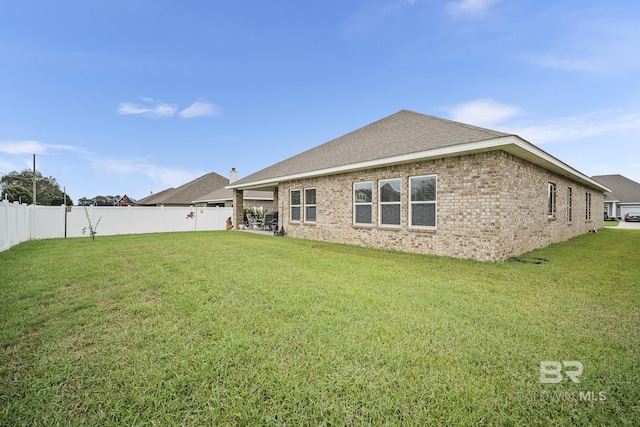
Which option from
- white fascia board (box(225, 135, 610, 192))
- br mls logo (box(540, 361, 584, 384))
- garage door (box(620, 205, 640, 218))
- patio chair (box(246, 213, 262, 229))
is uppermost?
white fascia board (box(225, 135, 610, 192))

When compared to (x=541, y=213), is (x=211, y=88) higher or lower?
higher

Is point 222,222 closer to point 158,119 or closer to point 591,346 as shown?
point 158,119

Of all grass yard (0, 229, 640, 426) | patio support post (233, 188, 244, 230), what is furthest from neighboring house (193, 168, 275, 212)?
grass yard (0, 229, 640, 426)

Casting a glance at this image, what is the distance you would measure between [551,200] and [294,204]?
11.2m

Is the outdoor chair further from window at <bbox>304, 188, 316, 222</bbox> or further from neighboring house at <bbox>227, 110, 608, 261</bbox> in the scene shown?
window at <bbox>304, 188, 316, 222</bbox>

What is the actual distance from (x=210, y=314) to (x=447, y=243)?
6.87 m

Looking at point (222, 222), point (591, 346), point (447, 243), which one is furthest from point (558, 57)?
point (222, 222)

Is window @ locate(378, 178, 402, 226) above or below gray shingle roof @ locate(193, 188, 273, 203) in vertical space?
below

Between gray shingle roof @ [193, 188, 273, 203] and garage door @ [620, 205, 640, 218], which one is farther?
garage door @ [620, 205, 640, 218]

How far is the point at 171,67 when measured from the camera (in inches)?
522

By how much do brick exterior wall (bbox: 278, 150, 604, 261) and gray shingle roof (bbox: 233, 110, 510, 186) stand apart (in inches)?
22.5

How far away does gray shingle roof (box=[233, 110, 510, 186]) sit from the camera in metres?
8.00

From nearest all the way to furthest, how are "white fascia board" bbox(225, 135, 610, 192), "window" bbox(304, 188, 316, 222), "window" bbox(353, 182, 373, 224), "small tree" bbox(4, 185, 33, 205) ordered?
"white fascia board" bbox(225, 135, 610, 192)
"window" bbox(353, 182, 373, 224)
"window" bbox(304, 188, 316, 222)
"small tree" bbox(4, 185, 33, 205)

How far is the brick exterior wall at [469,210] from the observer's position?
7.15m
